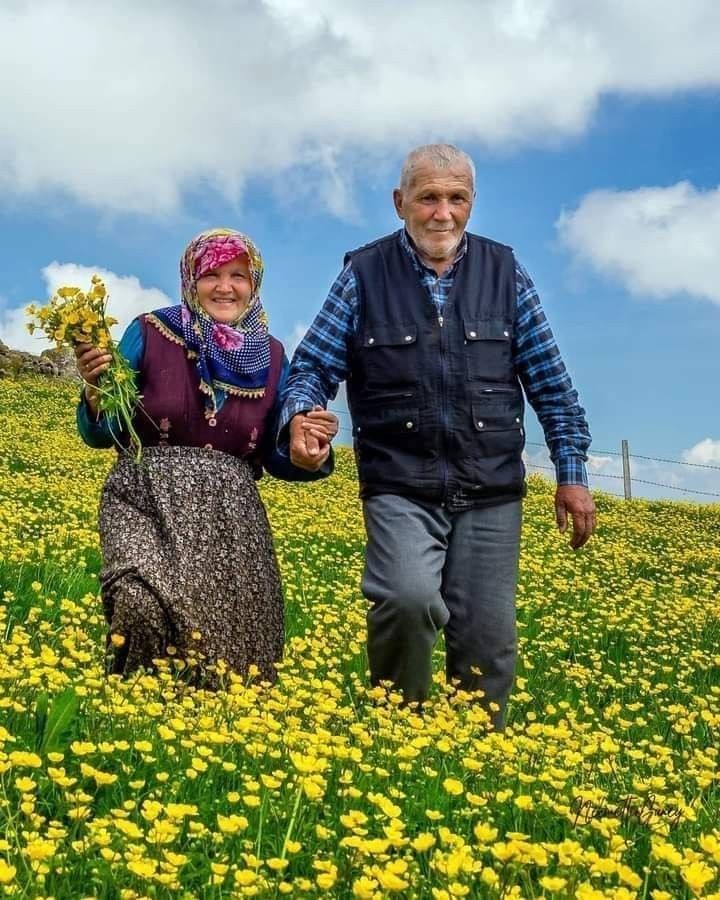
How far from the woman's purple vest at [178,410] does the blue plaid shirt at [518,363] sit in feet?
0.81

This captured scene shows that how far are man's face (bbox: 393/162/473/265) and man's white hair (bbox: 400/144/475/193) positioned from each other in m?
0.02

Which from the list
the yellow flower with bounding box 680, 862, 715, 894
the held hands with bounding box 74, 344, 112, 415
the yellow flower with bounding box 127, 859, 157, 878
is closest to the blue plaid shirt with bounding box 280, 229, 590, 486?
the held hands with bounding box 74, 344, 112, 415

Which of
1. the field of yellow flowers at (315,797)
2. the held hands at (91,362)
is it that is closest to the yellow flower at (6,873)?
the field of yellow flowers at (315,797)

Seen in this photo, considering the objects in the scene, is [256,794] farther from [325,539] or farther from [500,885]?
[325,539]

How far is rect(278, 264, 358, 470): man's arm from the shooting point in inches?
202

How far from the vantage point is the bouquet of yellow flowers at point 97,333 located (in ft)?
16.1

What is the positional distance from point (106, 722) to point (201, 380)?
180 centimetres

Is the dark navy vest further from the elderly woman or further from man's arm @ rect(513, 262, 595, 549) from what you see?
the elderly woman

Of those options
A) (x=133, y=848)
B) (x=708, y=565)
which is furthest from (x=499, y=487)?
(x=708, y=565)

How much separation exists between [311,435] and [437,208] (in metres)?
1.28

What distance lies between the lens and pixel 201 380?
5.15 metres

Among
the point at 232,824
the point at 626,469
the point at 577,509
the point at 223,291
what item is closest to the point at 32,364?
the point at 626,469

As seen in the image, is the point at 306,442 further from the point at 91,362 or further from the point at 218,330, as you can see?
the point at 91,362

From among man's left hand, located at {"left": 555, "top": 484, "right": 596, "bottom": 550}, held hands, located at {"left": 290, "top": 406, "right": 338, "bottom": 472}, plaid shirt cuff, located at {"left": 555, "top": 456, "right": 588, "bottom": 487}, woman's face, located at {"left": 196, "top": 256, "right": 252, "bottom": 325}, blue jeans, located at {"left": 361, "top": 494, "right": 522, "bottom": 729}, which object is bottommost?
blue jeans, located at {"left": 361, "top": 494, "right": 522, "bottom": 729}
